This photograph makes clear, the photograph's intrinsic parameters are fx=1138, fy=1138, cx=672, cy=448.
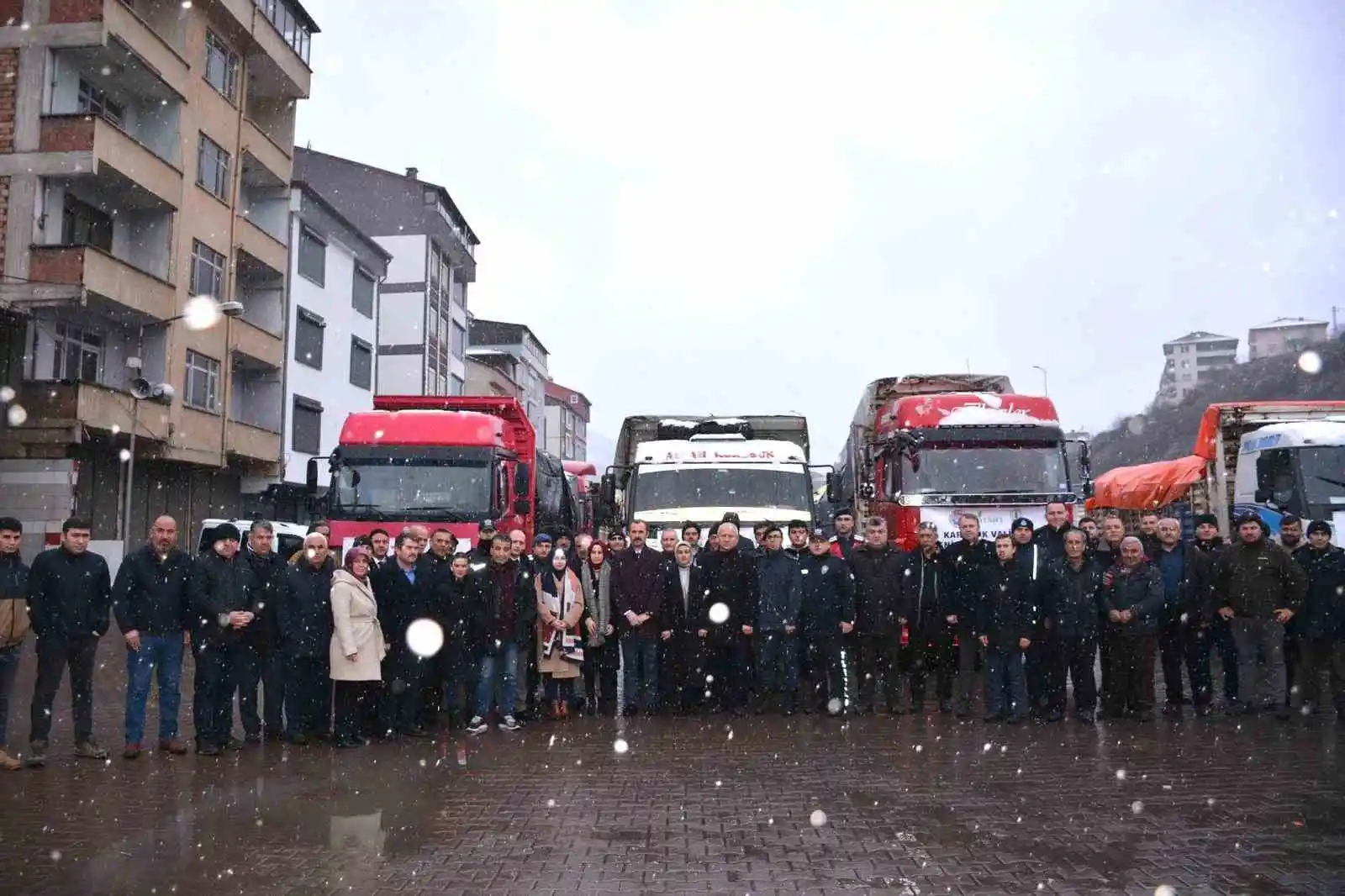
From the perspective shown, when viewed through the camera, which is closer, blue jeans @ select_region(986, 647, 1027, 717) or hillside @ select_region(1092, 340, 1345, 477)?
blue jeans @ select_region(986, 647, 1027, 717)

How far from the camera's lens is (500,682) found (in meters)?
10.7

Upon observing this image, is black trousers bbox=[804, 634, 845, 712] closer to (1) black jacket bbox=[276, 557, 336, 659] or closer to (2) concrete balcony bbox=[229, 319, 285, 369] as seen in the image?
(1) black jacket bbox=[276, 557, 336, 659]

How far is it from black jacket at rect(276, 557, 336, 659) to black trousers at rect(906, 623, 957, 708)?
5584 mm

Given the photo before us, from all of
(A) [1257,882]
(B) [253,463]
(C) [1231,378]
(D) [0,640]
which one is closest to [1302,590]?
(A) [1257,882]

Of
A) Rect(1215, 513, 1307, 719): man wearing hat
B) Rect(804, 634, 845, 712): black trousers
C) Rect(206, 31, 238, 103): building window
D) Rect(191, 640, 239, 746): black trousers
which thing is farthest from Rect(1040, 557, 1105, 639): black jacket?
Rect(206, 31, 238, 103): building window

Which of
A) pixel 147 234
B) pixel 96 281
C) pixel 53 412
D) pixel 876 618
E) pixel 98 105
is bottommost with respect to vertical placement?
pixel 876 618

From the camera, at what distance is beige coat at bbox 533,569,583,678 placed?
11.1 metres

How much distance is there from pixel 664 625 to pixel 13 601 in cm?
569

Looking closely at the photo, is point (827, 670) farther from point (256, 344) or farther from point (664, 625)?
point (256, 344)

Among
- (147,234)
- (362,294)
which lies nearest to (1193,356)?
(362,294)

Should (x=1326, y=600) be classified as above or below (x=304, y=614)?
above

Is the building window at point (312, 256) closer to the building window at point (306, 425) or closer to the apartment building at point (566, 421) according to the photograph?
the building window at point (306, 425)

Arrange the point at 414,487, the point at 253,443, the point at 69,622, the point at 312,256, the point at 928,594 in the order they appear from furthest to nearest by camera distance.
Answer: the point at 312,256
the point at 253,443
the point at 414,487
the point at 928,594
the point at 69,622

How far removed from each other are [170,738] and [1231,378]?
10379cm
